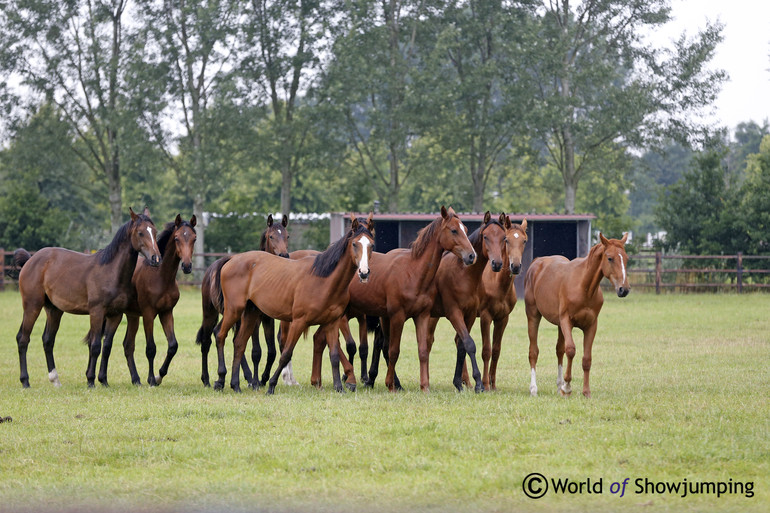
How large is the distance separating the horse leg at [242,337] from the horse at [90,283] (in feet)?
4.20

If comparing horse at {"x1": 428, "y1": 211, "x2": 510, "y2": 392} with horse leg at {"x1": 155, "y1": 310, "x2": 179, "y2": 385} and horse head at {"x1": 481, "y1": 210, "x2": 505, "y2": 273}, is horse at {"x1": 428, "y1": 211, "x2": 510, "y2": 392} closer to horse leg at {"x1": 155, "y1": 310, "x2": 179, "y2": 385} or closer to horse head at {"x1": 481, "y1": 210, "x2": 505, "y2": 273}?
horse head at {"x1": 481, "y1": 210, "x2": 505, "y2": 273}

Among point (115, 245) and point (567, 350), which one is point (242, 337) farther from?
point (567, 350)

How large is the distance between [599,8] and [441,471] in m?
36.3

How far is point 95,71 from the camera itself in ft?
130

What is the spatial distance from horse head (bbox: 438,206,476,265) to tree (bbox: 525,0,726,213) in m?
27.7

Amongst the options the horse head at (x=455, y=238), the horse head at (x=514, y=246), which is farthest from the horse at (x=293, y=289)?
the horse head at (x=514, y=246)

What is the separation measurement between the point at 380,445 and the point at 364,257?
2.96 metres

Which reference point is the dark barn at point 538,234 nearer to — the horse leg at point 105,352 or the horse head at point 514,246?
the horse leg at point 105,352

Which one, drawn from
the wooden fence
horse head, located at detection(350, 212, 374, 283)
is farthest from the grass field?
the wooden fence

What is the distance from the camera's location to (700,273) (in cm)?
3366

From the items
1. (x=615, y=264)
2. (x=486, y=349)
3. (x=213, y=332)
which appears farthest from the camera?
(x=213, y=332)

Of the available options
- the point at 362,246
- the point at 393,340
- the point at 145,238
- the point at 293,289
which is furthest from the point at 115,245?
the point at 393,340

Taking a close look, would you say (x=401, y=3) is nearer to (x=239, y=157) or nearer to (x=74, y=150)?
(x=239, y=157)

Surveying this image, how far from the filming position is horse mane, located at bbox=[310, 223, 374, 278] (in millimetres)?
10281
